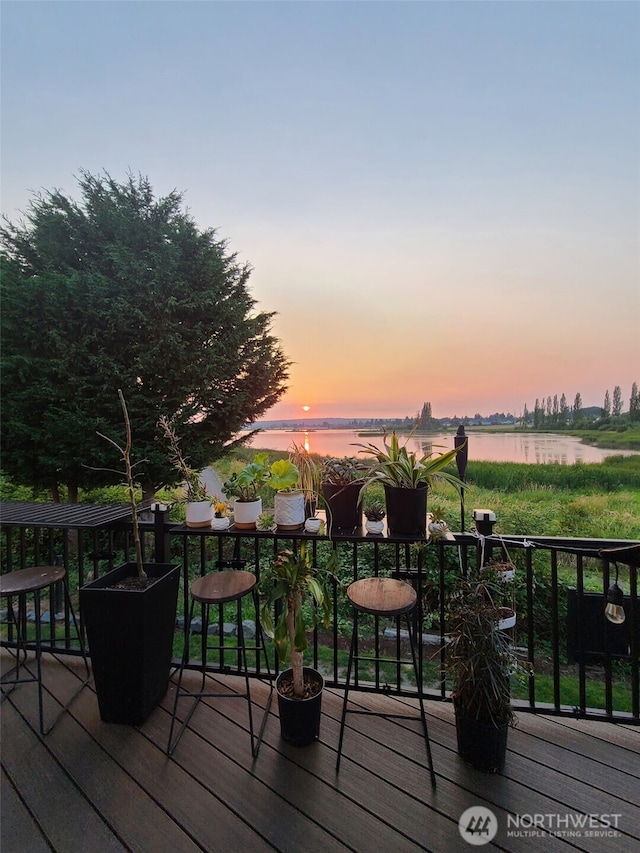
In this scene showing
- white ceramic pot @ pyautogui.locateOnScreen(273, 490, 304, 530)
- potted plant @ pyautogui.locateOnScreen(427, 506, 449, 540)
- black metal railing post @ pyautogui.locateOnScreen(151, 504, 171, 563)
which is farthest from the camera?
black metal railing post @ pyautogui.locateOnScreen(151, 504, 171, 563)

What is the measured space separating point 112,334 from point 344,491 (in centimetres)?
424

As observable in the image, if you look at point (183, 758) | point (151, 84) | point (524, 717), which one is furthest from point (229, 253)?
point (524, 717)

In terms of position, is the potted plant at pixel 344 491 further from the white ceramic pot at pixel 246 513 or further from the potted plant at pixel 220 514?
the potted plant at pixel 220 514

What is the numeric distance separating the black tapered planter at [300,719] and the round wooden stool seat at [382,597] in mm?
508

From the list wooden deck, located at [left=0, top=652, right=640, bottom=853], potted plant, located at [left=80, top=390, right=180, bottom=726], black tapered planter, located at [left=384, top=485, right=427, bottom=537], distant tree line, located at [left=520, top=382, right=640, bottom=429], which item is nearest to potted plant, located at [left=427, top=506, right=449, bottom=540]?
black tapered planter, located at [left=384, top=485, right=427, bottom=537]

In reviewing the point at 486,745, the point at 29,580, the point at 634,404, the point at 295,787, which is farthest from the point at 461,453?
the point at 634,404

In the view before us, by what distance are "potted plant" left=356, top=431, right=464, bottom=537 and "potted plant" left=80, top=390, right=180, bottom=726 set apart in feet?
4.05

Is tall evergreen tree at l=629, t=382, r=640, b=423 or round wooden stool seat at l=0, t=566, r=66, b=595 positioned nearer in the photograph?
round wooden stool seat at l=0, t=566, r=66, b=595

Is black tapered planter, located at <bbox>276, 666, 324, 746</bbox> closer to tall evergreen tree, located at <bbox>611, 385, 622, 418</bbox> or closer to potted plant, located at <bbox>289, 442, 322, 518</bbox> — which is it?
potted plant, located at <bbox>289, 442, 322, 518</bbox>

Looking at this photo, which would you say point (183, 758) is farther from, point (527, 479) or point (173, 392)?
point (527, 479)

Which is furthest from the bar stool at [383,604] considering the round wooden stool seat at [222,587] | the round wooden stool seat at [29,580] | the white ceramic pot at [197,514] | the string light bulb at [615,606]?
the round wooden stool seat at [29,580]

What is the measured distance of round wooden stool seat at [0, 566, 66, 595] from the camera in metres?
1.71

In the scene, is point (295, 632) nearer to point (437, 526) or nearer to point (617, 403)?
point (437, 526)

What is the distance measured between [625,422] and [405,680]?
412 cm
